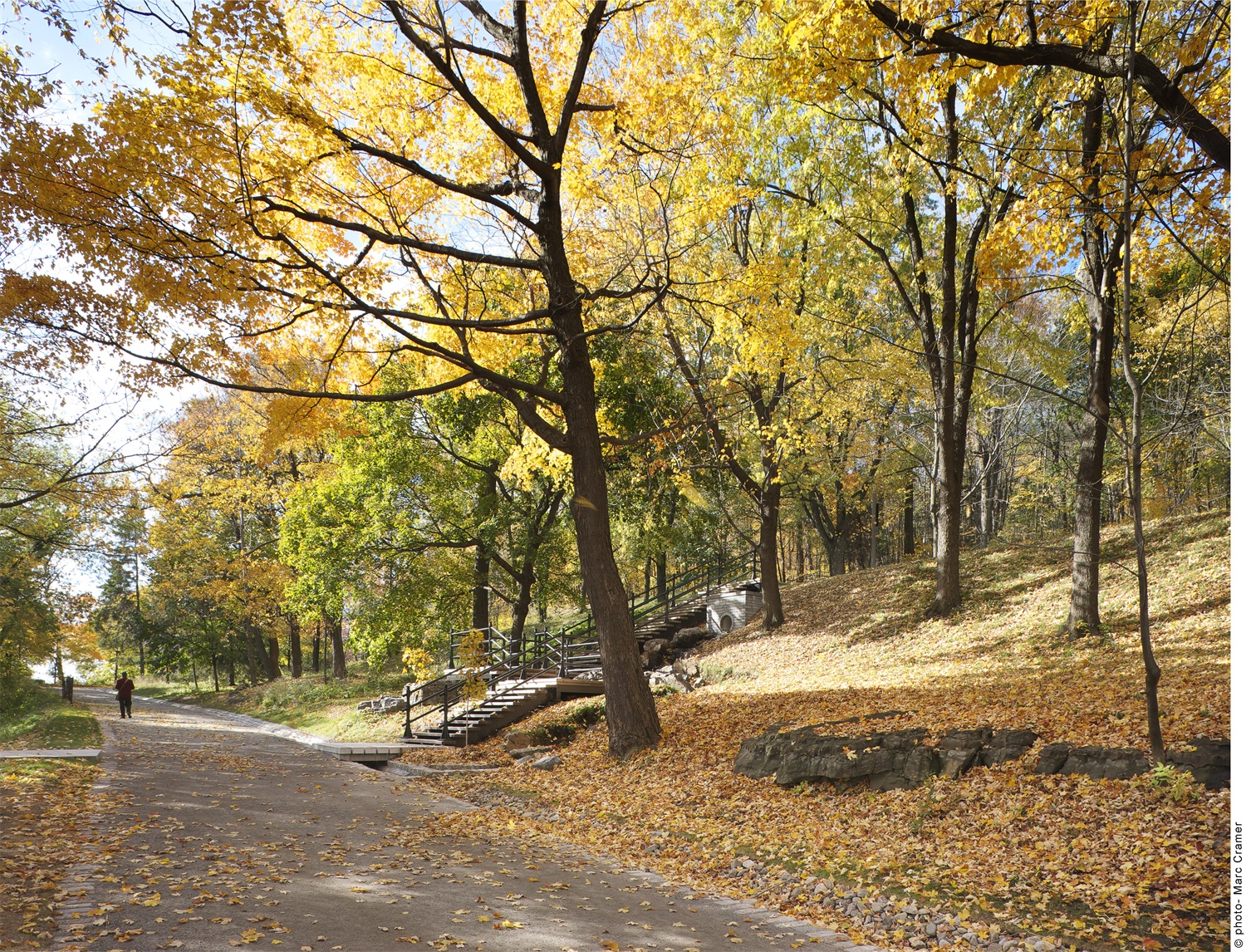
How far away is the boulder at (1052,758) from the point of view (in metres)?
6.55

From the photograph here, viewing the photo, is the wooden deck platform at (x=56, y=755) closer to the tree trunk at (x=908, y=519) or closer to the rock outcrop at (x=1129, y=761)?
the rock outcrop at (x=1129, y=761)

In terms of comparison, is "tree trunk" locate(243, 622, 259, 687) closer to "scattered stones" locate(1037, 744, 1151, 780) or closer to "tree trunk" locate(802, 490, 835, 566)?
"tree trunk" locate(802, 490, 835, 566)

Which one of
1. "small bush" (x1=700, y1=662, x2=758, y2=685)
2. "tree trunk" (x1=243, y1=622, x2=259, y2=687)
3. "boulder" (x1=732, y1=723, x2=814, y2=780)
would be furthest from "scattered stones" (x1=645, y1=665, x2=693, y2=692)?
"tree trunk" (x1=243, y1=622, x2=259, y2=687)

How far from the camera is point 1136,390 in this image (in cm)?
585

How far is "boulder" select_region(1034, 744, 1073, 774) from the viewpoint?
655 cm

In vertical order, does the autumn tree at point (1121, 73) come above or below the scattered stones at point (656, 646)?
above

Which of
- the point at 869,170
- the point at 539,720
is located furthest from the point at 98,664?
the point at 869,170

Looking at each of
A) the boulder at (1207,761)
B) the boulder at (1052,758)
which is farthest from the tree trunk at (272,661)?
the boulder at (1207,761)

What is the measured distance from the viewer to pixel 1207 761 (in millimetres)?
5723

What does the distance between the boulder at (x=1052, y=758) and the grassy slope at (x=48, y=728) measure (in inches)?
594

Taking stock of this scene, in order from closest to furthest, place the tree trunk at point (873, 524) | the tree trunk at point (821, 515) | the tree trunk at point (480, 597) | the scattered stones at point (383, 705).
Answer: the scattered stones at point (383, 705) < the tree trunk at point (480, 597) < the tree trunk at point (821, 515) < the tree trunk at point (873, 524)

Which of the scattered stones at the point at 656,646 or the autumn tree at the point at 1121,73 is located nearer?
the autumn tree at the point at 1121,73

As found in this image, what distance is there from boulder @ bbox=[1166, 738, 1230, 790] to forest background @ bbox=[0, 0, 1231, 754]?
228 mm

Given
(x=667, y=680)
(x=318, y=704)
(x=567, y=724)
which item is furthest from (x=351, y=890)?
(x=318, y=704)
